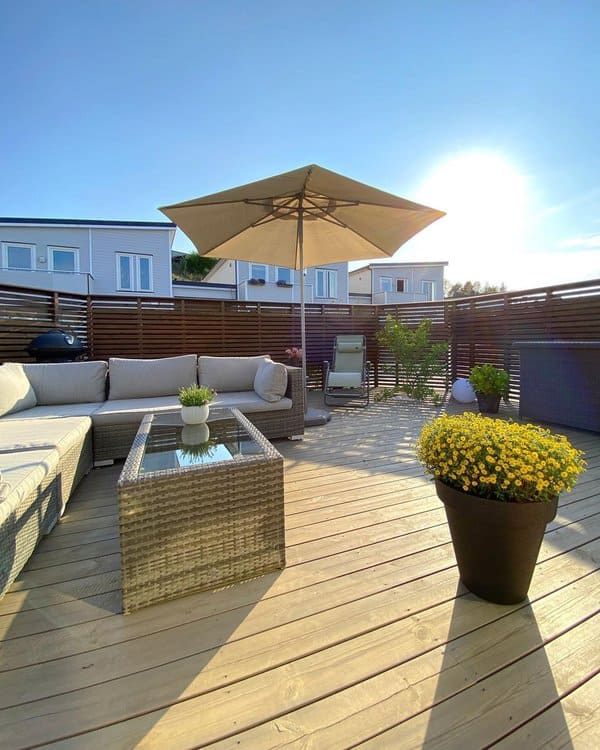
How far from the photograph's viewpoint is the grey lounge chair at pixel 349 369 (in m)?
5.47

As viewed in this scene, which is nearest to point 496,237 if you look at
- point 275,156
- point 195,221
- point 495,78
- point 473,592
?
point 495,78

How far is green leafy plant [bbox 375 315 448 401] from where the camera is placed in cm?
574

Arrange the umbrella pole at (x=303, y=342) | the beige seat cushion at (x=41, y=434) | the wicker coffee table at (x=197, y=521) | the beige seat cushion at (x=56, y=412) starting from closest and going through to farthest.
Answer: the wicker coffee table at (x=197, y=521) → the beige seat cushion at (x=41, y=434) → the beige seat cushion at (x=56, y=412) → the umbrella pole at (x=303, y=342)

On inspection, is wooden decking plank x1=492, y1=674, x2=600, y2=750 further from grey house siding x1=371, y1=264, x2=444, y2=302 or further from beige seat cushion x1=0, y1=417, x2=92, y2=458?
grey house siding x1=371, y1=264, x2=444, y2=302

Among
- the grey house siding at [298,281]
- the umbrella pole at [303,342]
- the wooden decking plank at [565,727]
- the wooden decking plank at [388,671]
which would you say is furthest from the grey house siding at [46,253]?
the wooden decking plank at [565,727]

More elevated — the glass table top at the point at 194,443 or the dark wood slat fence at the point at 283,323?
the dark wood slat fence at the point at 283,323

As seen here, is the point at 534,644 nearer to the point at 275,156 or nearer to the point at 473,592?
the point at 473,592

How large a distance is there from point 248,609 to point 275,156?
6.31 m

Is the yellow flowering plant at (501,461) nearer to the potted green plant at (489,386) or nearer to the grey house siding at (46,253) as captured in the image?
the potted green plant at (489,386)

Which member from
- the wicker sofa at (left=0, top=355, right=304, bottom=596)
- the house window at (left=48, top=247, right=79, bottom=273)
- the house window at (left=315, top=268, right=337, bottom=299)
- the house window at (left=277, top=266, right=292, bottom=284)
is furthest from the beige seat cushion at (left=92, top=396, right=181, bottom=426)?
the house window at (left=315, top=268, right=337, bottom=299)

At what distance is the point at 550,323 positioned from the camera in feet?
15.3

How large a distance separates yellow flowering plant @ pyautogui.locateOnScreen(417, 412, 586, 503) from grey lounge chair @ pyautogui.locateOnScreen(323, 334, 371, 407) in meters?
4.00

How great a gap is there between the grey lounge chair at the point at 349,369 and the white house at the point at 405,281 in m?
11.2

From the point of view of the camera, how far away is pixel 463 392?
5461 millimetres
